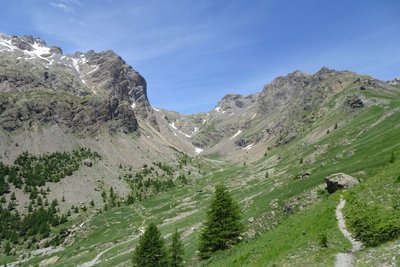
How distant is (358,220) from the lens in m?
30.3

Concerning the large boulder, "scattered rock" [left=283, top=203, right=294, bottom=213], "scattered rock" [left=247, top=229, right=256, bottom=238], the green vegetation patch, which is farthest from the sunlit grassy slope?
the large boulder

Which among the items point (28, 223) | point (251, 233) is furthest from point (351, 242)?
point (28, 223)

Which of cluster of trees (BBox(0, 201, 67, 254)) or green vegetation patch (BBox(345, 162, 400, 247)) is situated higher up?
cluster of trees (BBox(0, 201, 67, 254))

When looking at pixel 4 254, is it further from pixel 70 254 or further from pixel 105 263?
pixel 105 263

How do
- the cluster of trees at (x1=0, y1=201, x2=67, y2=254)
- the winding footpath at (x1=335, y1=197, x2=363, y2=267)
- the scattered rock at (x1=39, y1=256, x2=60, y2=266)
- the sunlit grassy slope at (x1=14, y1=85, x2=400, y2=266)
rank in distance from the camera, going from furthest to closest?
the cluster of trees at (x1=0, y1=201, x2=67, y2=254)
the scattered rock at (x1=39, y1=256, x2=60, y2=266)
the sunlit grassy slope at (x1=14, y1=85, x2=400, y2=266)
the winding footpath at (x1=335, y1=197, x2=363, y2=267)

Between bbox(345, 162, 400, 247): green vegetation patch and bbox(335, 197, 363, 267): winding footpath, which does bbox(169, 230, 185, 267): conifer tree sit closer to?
bbox(335, 197, 363, 267): winding footpath

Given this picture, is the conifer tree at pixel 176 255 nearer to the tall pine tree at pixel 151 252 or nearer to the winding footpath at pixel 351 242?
the tall pine tree at pixel 151 252

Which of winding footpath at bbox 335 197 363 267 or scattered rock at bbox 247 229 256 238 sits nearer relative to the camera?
winding footpath at bbox 335 197 363 267

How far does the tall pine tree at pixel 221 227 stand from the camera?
52750 mm

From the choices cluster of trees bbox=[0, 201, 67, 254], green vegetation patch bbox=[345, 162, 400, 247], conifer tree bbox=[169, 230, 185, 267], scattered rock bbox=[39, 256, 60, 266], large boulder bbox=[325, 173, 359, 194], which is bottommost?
scattered rock bbox=[39, 256, 60, 266]

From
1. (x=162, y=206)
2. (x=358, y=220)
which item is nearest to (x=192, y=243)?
(x=358, y=220)

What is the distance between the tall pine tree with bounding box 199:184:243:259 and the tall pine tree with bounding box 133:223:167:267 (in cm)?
931

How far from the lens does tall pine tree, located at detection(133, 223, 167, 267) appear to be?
59381mm

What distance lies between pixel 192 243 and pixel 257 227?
20081mm
